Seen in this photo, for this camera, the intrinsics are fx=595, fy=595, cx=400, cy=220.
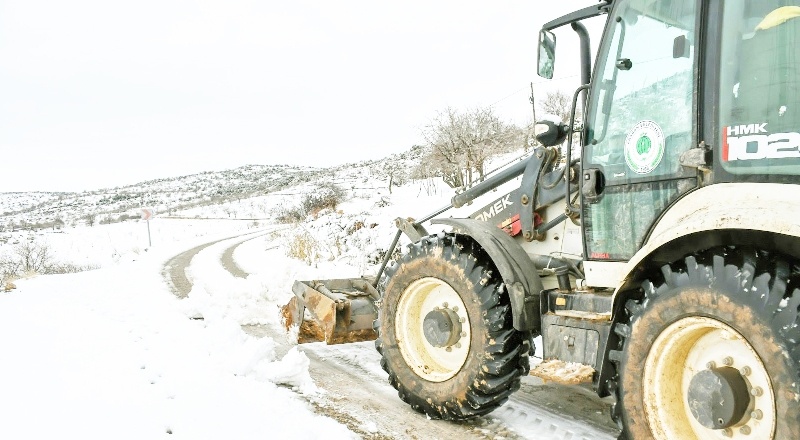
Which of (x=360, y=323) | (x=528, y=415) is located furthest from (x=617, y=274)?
(x=360, y=323)

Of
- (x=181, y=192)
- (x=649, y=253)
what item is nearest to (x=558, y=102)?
(x=649, y=253)

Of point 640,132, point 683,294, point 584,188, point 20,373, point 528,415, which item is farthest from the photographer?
point 20,373

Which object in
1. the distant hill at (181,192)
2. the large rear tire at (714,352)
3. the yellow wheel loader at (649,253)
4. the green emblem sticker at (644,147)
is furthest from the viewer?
the distant hill at (181,192)

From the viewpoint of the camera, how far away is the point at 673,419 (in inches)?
106

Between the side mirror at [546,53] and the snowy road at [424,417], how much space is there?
7.52 ft

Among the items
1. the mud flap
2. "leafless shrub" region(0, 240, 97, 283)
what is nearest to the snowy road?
the mud flap

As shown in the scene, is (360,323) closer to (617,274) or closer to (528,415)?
(528,415)

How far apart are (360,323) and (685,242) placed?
136 inches

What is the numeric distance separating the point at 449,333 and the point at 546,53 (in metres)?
1.95

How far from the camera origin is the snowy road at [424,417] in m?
3.84

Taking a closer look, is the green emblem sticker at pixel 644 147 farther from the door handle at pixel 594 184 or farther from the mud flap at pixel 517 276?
the mud flap at pixel 517 276

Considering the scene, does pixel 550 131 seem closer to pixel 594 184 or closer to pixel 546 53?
pixel 546 53

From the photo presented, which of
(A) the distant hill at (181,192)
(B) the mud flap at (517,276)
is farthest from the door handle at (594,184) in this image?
(A) the distant hill at (181,192)

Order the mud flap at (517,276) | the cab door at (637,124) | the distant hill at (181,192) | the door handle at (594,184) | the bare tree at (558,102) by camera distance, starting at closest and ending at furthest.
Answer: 1. the cab door at (637,124)
2. the door handle at (594,184)
3. the mud flap at (517,276)
4. the bare tree at (558,102)
5. the distant hill at (181,192)
